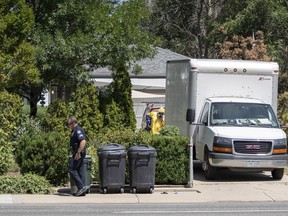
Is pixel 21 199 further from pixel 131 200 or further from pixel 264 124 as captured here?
pixel 264 124

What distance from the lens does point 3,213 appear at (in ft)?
40.4

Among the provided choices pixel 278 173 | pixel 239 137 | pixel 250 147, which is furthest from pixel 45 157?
pixel 278 173

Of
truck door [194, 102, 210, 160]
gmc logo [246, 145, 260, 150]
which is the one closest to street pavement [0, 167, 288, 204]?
truck door [194, 102, 210, 160]

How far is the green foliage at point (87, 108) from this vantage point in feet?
72.3

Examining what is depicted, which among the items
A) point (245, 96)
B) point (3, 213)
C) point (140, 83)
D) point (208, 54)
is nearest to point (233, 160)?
point (245, 96)

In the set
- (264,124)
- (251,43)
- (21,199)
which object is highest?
(251,43)

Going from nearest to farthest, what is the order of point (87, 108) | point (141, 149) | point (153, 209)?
point (153, 209), point (141, 149), point (87, 108)

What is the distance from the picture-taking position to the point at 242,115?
17.8 meters

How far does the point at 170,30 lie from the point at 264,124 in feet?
101

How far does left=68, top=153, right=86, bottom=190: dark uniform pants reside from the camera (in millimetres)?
14859

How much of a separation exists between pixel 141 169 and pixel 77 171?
4.95 feet

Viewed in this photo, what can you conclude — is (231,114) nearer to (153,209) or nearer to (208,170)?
(208,170)

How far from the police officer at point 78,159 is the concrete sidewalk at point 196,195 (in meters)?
0.29

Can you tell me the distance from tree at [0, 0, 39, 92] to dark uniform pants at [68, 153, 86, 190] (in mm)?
4490
